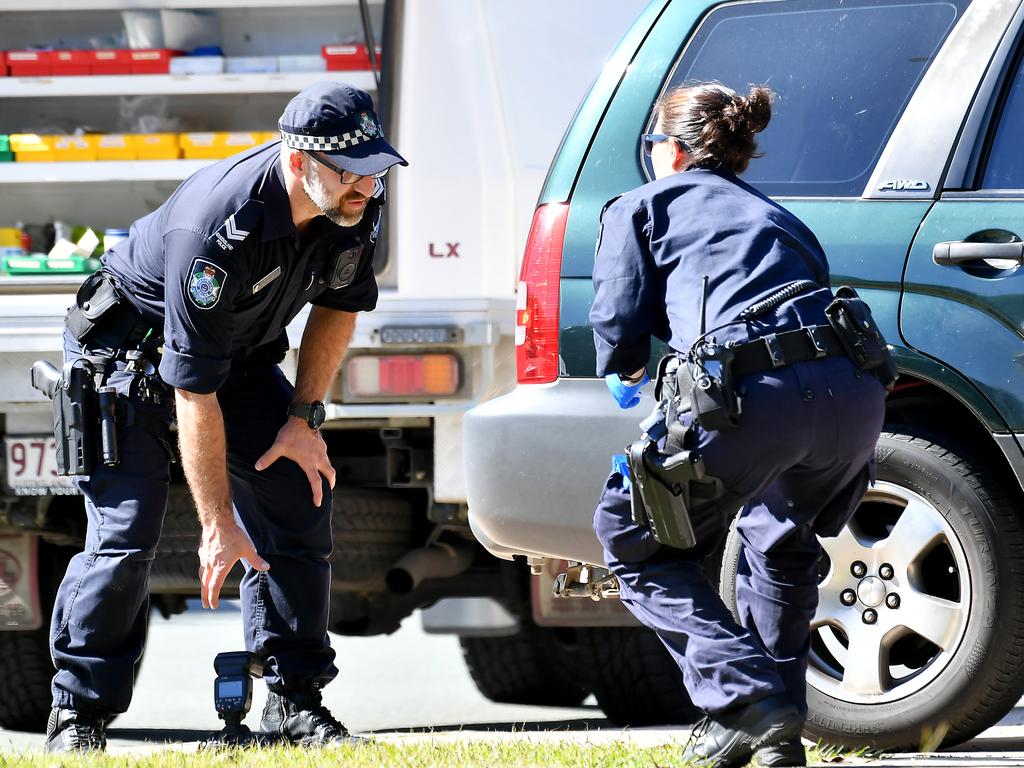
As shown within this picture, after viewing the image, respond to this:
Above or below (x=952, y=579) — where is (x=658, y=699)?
below

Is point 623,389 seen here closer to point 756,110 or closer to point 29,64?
point 756,110

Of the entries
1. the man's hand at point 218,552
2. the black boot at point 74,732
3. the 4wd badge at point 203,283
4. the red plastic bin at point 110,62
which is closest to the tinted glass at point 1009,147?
the 4wd badge at point 203,283

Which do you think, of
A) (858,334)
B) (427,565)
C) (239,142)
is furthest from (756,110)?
(239,142)

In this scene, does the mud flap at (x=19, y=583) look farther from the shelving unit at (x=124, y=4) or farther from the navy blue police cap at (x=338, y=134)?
the navy blue police cap at (x=338, y=134)

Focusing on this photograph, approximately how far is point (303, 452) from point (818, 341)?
1.39 metres

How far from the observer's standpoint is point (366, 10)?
5227 mm

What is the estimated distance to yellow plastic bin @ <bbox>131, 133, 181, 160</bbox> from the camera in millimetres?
Answer: 5906

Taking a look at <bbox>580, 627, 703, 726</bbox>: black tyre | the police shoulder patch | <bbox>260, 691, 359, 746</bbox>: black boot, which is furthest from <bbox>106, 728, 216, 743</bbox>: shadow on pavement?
the police shoulder patch

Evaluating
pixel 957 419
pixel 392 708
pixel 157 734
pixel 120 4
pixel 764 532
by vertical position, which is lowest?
pixel 392 708

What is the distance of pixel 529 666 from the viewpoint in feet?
18.1

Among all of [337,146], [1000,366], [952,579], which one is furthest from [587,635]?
[337,146]

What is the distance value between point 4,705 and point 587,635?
2.01 metres

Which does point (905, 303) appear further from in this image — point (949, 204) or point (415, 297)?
point (415, 297)

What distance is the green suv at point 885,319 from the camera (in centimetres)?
374
